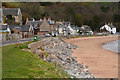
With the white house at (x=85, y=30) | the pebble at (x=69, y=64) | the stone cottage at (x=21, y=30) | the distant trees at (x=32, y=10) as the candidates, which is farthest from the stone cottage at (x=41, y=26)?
the pebble at (x=69, y=64)

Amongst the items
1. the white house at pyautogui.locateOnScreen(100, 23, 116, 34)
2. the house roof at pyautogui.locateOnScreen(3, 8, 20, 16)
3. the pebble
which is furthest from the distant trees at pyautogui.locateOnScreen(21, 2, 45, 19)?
the pebble

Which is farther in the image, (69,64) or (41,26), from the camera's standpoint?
(41,26)

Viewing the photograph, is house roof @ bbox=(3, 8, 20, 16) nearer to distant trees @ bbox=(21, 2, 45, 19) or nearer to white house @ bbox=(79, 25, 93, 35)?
distant trees @ bbox=(21, 2, 45, 19)

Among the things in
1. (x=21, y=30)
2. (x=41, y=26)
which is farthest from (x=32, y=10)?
(x=21, y=30)

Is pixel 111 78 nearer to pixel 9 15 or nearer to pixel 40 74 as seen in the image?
pixel 40 74

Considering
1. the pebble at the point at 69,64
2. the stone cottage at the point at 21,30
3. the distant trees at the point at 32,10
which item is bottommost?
the pebble at the point at 69,64

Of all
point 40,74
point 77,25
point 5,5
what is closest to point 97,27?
point 77,25

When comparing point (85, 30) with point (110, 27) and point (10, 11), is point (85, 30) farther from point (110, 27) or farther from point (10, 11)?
point (10, 11)

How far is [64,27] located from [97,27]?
30654mm

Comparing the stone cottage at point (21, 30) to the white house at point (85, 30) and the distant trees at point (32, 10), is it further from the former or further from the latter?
the white house at point (85, 30)


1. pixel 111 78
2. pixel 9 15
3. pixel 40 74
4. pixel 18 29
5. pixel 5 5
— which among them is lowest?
pixel 111 78

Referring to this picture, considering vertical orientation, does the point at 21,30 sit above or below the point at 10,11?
below

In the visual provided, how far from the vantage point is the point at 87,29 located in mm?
93750

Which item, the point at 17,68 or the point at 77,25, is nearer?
the point at 17,68
